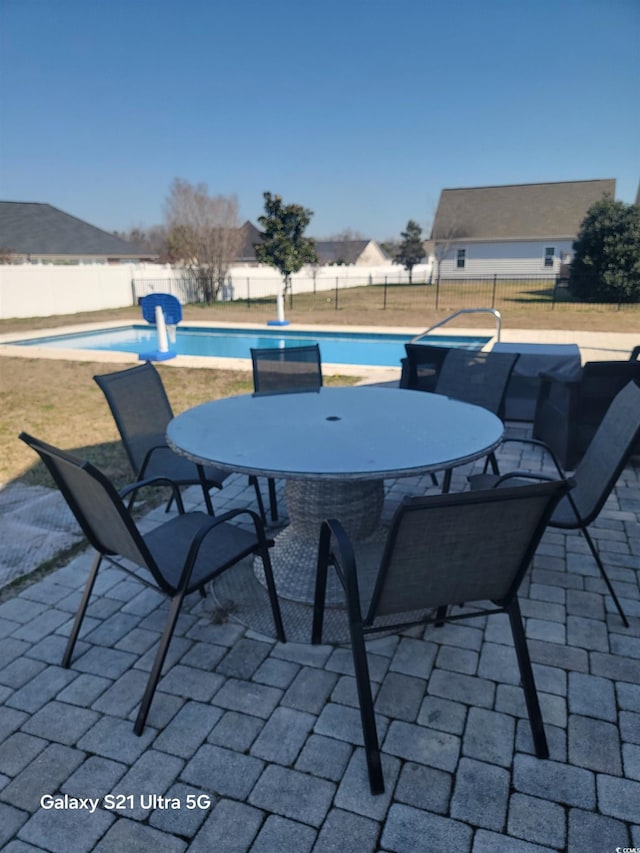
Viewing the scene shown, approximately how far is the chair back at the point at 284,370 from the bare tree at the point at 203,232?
21832 mm

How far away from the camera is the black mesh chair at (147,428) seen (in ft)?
9.87

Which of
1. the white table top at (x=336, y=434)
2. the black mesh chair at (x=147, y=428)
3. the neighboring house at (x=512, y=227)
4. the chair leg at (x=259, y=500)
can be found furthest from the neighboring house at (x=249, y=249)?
the white table top at (x=336, y=434)

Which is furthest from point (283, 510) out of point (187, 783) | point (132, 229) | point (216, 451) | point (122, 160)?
point (132, 229)

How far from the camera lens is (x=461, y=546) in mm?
1578

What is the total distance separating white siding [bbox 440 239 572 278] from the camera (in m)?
33.1

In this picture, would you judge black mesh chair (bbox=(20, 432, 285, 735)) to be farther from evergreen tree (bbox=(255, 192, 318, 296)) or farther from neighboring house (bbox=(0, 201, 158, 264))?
neighboring house (bbox=(0, 201, 158, 264))

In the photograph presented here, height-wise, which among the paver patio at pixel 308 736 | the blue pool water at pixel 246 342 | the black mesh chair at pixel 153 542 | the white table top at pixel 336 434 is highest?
the white table top at pixel 336 434

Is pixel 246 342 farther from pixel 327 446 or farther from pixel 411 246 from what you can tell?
pixel 411 246

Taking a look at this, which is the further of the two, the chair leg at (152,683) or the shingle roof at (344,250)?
the shingle roof at (344,250)

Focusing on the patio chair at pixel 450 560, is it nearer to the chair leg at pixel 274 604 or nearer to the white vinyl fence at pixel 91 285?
the chair leg at pixel 274 604

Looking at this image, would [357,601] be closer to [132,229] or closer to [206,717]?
[206,717]

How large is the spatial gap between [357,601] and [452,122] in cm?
2848

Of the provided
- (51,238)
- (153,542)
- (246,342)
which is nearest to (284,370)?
(153,542)

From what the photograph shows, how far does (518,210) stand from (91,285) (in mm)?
27634
